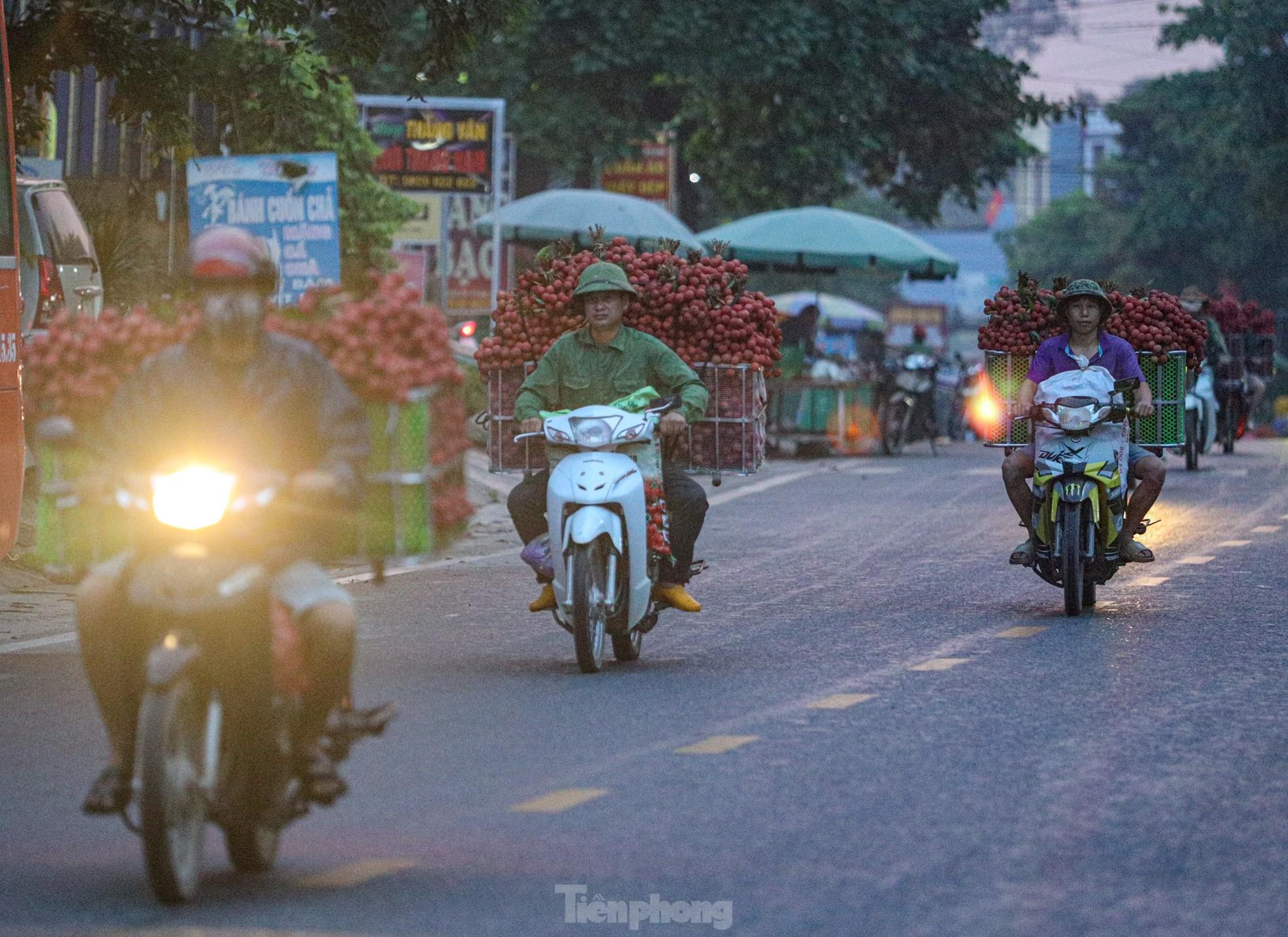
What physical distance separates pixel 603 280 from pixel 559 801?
3.52 metres

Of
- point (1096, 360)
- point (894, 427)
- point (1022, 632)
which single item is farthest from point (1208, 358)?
point (1022, 632)

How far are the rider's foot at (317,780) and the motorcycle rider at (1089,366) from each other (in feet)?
22.6

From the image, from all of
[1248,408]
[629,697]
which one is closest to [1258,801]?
[629,697]

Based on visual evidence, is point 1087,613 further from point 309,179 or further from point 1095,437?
point 309,179

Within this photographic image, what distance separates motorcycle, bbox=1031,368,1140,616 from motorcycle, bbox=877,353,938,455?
18.9 metres

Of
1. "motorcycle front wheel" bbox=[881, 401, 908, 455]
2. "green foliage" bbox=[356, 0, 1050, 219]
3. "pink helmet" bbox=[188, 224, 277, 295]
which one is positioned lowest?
"motorcycle front wheel" bbox=[881, 401, 908, 455]

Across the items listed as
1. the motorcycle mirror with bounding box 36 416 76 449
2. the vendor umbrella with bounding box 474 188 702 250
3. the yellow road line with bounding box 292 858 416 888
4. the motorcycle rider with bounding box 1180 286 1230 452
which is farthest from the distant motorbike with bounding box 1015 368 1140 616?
the vendor umbrella with bounding box 474 188 702 250

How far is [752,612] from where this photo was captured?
1271 centimetres

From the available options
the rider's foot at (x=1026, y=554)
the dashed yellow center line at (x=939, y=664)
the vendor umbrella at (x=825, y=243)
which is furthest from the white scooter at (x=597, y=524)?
the vendor umbrella at (x=825, y=243)

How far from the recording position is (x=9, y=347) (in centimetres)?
1334

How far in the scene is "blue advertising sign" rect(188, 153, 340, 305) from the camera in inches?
763

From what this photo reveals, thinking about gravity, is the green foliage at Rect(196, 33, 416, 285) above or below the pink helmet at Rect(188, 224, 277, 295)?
above

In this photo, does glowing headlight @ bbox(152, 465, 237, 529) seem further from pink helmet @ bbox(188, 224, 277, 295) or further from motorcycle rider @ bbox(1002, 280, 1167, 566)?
motorcycle rider @ bbox(1002, 280, 1167, 566)

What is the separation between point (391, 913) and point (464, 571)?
9511 mm
